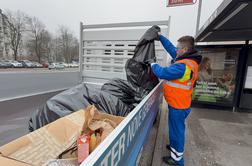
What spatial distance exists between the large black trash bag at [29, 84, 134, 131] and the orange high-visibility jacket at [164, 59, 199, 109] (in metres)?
0.67

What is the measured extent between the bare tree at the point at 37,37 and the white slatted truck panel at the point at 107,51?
31846 mm

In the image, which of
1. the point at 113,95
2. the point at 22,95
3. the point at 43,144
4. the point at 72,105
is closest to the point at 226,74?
the point at 113,95

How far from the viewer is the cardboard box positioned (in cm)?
85

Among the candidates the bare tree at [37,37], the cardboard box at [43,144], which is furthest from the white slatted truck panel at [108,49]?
the bare tree at [37,37]

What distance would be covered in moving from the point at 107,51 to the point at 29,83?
2406mm

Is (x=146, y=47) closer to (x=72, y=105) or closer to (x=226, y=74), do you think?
(x=72, y=105)

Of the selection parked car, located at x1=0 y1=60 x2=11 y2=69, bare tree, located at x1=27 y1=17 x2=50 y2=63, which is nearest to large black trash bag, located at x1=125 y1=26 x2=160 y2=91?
parked car, located at x1=0 y1=60 x2=11 y2=69

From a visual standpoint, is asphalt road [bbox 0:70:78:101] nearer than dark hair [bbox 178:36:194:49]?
No

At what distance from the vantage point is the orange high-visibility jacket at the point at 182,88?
195cm

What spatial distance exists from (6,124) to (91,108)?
8.35 ft

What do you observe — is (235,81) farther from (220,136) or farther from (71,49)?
(71,49)

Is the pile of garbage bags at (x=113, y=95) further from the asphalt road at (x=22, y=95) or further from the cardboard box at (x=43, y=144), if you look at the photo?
the asphalt road at (x=22, y=95)

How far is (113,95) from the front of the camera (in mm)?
1929

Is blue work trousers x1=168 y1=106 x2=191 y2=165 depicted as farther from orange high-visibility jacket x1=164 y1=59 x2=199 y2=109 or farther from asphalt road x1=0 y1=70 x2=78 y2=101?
asphalt road x1=0 y1=70 x2=78 y2=101
